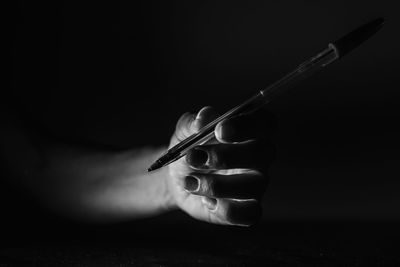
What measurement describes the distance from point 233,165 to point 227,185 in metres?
0.02

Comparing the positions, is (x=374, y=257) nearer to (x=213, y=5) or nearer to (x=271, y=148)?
(x=271, y=148)

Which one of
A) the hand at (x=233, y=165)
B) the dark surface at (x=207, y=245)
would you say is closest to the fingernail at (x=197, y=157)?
the hand at (x=233, y=165)

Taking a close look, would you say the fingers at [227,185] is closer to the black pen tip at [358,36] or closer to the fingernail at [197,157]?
the fingernail at [197,157]

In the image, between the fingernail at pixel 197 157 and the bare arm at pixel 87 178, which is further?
the bare arm at pixel 87 178

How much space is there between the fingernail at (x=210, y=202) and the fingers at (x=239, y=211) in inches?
0.5

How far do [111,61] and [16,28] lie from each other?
0.67 ft

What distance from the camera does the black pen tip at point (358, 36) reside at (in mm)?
486

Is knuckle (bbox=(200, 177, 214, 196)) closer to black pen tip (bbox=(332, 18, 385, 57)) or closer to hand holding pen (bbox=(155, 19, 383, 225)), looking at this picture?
hand holding pen (bbox=(155, 19, 383, 225))

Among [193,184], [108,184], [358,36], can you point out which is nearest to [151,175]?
[108,184]

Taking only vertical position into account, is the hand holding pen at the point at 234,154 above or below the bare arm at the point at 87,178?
below

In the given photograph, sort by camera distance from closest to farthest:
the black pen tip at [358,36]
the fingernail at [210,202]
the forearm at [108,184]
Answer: the black pen tip at [358,36]
the fingernail at [210,202]
the forearm at [108,184]

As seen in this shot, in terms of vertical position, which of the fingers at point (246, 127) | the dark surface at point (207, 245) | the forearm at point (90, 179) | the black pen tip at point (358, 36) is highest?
the forearm at point (90, 179)

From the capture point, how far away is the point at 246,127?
549 millimetres

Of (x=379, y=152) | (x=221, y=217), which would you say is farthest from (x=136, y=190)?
(x=379, y=152)
